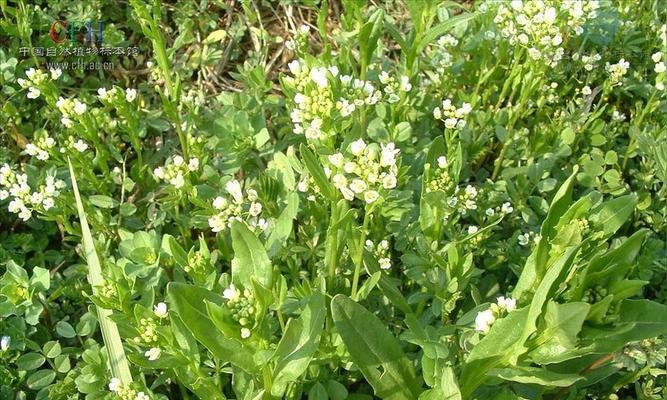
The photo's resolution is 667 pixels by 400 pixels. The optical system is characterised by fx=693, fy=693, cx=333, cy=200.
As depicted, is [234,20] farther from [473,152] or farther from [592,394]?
[592,394]

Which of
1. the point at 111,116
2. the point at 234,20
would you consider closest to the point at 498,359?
the point at 111,116

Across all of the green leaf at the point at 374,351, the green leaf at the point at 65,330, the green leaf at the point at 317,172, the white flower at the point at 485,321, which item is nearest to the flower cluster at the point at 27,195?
the green leaf at the point at 65,330

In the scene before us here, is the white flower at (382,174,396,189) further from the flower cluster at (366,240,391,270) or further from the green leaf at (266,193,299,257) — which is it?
the flower cluster at (366,240,391,270)

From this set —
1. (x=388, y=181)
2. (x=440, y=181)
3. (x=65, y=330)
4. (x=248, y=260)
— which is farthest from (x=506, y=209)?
(x=65, y=330)

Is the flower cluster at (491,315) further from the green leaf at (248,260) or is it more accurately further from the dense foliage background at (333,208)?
the green leaf at (248,260)

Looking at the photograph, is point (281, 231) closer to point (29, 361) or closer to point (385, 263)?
point (385, 263)

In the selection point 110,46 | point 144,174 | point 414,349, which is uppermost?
point 110,46
